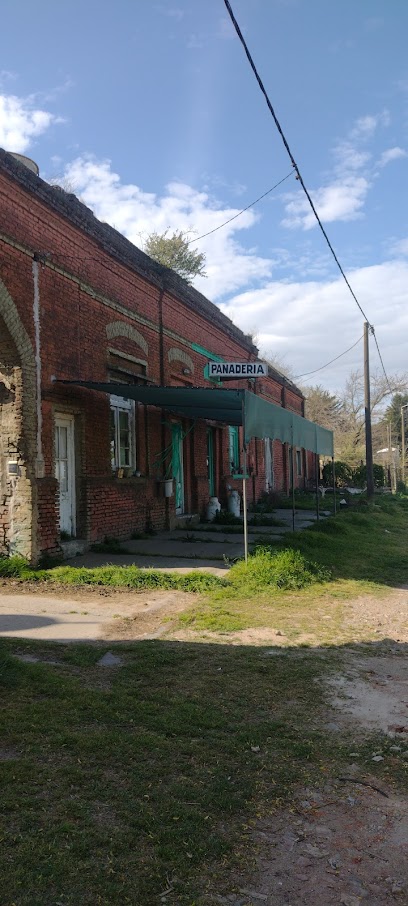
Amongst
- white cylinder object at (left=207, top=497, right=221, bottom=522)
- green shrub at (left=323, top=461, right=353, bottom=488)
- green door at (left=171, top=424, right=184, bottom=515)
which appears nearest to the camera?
green door at (left=171, top=424, right=184, bottom=515)

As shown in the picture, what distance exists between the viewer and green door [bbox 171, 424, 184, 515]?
14164 mm

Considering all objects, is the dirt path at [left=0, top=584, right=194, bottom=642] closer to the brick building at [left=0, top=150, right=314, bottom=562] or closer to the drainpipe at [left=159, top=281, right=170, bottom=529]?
the brick building at [left=0, top=150, right=314, bottom=562]

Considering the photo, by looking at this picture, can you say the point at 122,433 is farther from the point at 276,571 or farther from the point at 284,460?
the point at 284,460

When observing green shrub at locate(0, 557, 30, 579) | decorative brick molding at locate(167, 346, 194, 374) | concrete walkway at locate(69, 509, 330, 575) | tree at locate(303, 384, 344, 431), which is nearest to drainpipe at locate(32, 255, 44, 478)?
green shrub at locate(0, 557, 30, 579)

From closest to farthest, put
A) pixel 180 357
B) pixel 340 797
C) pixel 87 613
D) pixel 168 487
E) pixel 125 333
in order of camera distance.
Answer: pixel 340 797 → pixel 87 613 → pixel 125 333 → pixel 168 487 → pixel 180 357

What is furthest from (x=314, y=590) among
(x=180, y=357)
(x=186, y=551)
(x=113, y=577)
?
(x=180, y=357)

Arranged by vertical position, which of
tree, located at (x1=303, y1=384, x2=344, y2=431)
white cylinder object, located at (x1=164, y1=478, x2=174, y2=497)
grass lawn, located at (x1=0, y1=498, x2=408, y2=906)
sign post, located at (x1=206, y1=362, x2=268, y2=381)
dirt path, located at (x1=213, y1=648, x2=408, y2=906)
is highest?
tree, located at (x1=303, y1=384, x2=344, y2=431)

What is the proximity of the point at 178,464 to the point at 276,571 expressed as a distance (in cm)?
658

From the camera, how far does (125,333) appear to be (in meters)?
11.4

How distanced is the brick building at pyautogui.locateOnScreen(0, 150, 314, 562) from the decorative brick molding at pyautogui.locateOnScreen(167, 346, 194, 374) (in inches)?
1.9

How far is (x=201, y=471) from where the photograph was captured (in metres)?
15.6

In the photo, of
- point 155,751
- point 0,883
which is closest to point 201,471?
point 155,751

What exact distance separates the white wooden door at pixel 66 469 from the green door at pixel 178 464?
447cm

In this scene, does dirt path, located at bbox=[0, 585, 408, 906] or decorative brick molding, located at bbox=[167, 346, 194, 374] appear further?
decorative brick molding, located at bbox=[167, 346, 194, 374]
